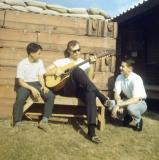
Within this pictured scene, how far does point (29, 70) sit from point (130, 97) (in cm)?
204

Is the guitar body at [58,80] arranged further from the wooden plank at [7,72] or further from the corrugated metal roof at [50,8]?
the corrugated metal roof at [50,8]

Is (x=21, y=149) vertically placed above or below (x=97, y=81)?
below

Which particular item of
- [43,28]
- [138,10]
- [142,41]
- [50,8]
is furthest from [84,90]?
[142,41]

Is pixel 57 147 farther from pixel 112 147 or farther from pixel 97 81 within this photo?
pixel 97 81

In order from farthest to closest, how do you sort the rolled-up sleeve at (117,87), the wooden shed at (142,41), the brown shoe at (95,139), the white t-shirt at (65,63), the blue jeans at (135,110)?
the wooden shed at (142,41) < the rolled-up sleeve at (117,87) < the white t-shirt at (65,63) < the blue jeans at (135,110) < the brown shoe at (95,139)

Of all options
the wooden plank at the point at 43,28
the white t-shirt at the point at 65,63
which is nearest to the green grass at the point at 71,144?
the white t-shirt at the point at 65,63

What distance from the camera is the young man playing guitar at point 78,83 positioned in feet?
20.6

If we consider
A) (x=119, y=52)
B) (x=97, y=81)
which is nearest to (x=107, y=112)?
(x=97, y=81)

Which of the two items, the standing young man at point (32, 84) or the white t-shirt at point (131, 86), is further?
the white t-shirt at point (131, 86)

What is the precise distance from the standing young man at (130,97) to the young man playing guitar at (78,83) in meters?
0.50

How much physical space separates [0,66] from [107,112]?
243cm

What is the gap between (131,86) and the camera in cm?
737

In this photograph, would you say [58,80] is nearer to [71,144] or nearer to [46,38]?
[46,38]

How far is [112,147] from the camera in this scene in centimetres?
619
